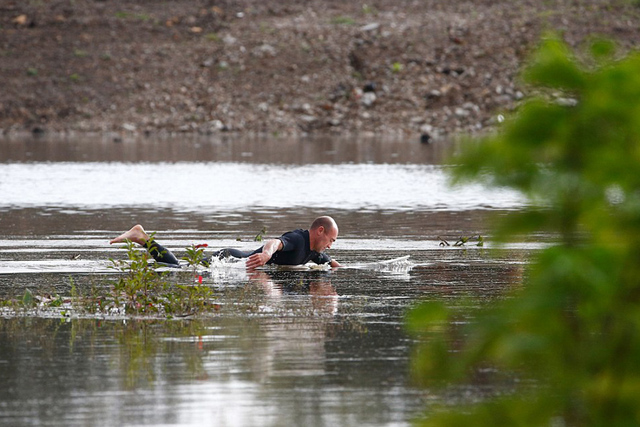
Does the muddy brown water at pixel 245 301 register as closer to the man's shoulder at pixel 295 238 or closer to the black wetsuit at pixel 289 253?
the black wetsuit at pixel 289 253

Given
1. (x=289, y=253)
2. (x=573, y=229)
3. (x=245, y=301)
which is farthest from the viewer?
(x=289, y=253)

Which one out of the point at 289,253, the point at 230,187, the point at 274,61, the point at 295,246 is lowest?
the point at 289,253

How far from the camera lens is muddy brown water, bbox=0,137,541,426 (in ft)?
22.6

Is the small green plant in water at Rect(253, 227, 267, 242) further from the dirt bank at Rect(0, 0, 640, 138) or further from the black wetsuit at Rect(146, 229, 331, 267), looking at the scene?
the dirt bank at Rect(0, 0, 640, 138)

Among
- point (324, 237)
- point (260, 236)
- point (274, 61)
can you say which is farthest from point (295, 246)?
point (274, 61)

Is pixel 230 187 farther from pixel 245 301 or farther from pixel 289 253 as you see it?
pixel 245 301

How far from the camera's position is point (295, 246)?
44.9ft

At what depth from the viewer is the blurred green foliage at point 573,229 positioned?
2.44 metres

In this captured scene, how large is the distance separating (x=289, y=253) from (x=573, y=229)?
11.4 metres

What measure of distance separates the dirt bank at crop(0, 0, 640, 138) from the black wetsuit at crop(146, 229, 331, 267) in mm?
37354

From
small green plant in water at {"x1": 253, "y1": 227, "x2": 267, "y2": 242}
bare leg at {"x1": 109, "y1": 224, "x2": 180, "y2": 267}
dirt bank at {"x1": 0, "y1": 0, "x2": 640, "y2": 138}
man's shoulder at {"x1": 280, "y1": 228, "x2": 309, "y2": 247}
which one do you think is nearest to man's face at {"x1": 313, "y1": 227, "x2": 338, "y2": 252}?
man's shoulder at {"x1": 280, "y1": 228, "x2": 309, "y2": 247}

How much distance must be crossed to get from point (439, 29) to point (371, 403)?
176ft

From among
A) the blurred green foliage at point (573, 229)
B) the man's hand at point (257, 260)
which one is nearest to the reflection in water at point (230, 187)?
the man's hand at point (257, 260)

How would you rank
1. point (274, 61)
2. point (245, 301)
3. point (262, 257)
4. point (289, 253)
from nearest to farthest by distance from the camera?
point (245, 301) → point (262, 257) → point (289, 253) → point (274, 61)
